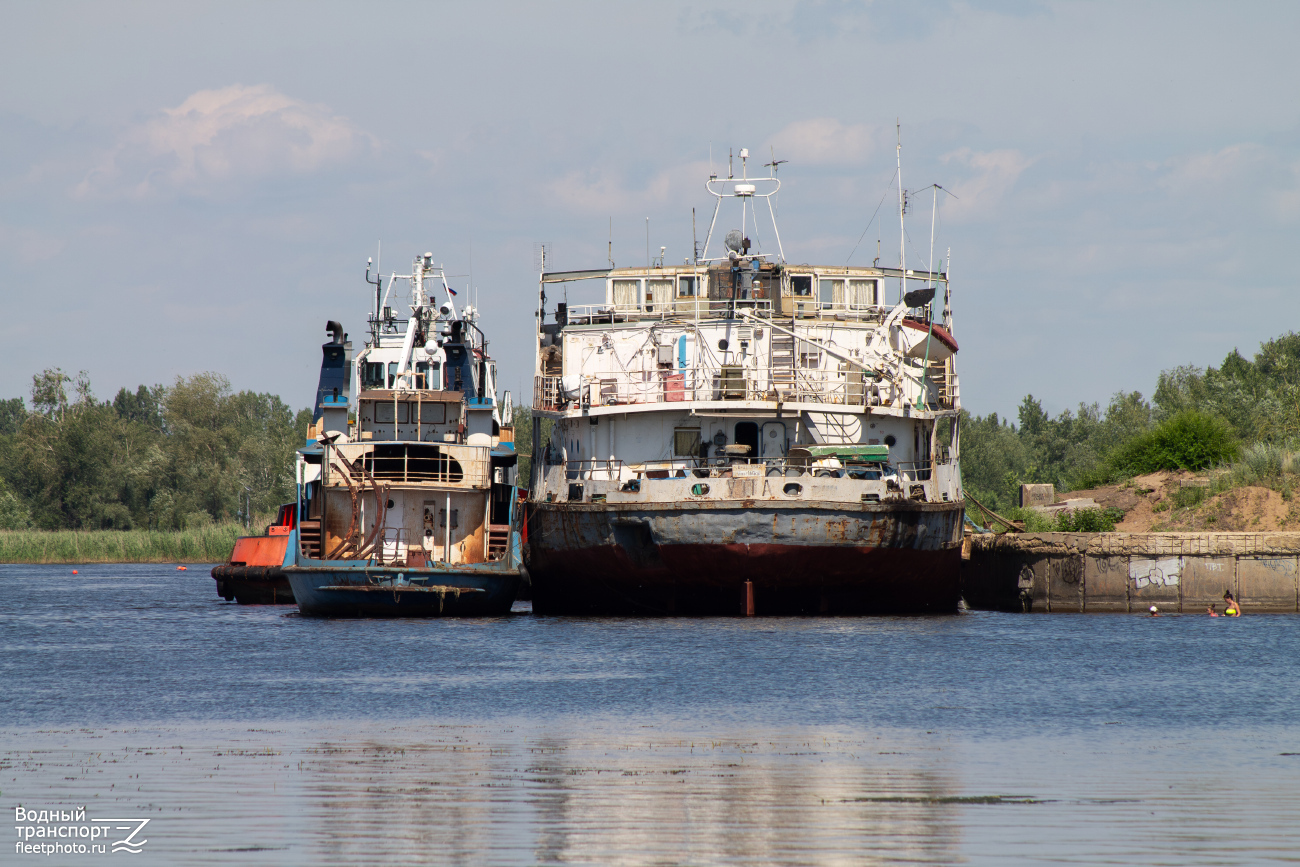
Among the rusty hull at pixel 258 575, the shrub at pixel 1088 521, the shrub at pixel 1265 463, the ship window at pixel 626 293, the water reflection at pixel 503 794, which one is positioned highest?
the ship window at pixel 626 293

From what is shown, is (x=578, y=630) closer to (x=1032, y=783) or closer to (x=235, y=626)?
(x=235, y=626)

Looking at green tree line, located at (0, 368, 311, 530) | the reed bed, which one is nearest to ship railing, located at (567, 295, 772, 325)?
the reed bed

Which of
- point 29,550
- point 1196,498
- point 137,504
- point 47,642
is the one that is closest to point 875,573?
point 1196,498

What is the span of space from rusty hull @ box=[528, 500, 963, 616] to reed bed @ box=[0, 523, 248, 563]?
6056cm

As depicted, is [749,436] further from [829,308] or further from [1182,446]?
[1182,446]

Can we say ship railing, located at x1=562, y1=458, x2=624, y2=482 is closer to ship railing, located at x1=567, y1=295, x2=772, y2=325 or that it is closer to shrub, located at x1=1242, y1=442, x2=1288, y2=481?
ship railing, located at x1=567, y1=295, x2=772, y2=325

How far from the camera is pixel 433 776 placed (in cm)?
1728

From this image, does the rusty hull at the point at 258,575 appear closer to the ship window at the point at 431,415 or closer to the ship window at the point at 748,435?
the ship window at the point at 431,415

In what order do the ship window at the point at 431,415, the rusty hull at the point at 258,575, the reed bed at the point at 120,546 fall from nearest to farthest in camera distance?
the ship window at the point at 431,415, the rusty hull at the point at 258,575, the reed bed at the point at 120,546

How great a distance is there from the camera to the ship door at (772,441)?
1537 inches

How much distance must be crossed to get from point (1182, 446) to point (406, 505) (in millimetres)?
28142

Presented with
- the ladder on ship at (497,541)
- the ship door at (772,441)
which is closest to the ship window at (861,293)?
the ship door at (772,441)

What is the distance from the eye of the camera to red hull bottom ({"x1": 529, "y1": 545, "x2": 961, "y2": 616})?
36031mm

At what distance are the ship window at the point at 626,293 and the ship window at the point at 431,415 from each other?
249 inches
